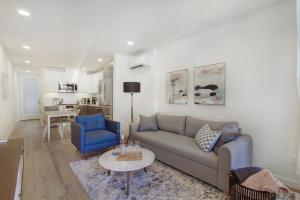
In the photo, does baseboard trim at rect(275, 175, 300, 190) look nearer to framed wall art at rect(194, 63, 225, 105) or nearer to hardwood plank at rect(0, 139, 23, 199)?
framed wall art at rect(194, 63, 225, 105)

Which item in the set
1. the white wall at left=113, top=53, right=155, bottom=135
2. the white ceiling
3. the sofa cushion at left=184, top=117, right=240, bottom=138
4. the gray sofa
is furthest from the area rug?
the white ceiling

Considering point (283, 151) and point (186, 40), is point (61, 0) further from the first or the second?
point (283, 151)

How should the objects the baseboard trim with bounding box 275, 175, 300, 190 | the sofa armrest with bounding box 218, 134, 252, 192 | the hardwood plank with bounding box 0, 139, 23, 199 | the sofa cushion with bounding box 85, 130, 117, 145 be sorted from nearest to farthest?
the hardwood plank with bounding box 0, 139, 23, 199 → the sofa armrest with bounding box 218, 134, 252, 192 → the baseboard trim with bounding box 275, 175, 300, 190 → the sofa cushion with bounding box 85, 130, 117, 145

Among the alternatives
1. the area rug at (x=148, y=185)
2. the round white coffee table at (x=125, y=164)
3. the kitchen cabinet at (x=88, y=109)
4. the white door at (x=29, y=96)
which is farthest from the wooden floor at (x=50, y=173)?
the white door at (x=29, y=96)

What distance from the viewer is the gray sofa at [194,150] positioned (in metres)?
2.02

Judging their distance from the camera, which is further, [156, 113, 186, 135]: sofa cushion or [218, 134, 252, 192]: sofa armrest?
[156, 113, 186, 135]: sofa cushion

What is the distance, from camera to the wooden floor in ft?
6.63

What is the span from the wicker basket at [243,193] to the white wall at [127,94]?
291cm

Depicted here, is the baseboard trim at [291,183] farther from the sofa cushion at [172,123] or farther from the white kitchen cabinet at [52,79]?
the white kitchen cabinet at [52,79]

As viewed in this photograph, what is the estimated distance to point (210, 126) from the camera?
278 cm

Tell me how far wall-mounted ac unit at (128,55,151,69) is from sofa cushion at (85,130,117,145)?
2000 millimetres

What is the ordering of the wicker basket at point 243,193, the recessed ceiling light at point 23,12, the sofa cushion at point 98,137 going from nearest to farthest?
the wicker basket at point 243,193
the recessed ceiling light at point 23,12
the sofa cushion at point 98,137

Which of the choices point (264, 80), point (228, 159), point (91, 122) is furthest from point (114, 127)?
point (264, 80)

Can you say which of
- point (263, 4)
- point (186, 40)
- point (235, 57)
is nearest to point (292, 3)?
point (263, 4)
